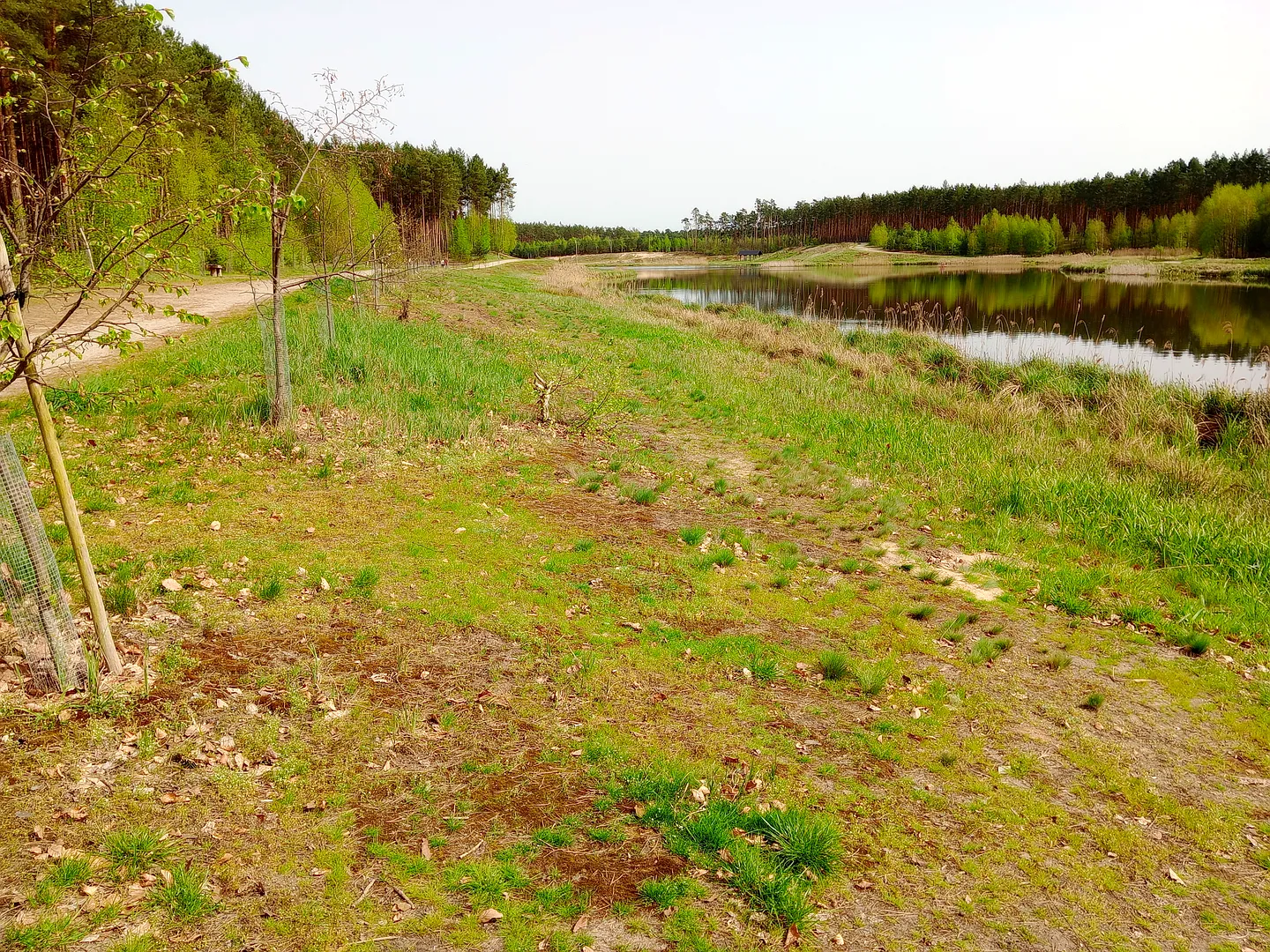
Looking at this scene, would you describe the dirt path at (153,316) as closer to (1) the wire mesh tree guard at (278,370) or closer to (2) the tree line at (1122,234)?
(1) the wire mesh tree guard at (278,370)

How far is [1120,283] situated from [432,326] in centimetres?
5955

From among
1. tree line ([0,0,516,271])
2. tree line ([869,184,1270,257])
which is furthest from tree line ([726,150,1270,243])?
tree line ([0,0,516,271])

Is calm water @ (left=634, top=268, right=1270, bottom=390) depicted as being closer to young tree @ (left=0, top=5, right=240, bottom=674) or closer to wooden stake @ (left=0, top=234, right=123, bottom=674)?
young tree @ (left=0, top=5, right=240, bottom=674)

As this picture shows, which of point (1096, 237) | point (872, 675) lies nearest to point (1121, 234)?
point (1096, 237)

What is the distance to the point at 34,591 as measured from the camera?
16.0ft

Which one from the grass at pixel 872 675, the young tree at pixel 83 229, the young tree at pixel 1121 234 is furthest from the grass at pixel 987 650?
the young tree at pixel 1121 234

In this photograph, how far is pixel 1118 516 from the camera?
1019cm

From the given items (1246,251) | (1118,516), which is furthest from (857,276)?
(1118,516)

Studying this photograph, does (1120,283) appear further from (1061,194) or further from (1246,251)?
(1061,194)

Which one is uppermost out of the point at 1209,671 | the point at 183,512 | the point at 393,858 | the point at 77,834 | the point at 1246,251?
the point at 1246,251

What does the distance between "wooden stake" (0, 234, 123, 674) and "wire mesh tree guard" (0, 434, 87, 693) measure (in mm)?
196

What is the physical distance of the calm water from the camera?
24.2m

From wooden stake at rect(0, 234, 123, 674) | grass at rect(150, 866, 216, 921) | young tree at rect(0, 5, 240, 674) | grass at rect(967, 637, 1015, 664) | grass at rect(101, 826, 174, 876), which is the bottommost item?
grass at rect(967, 637, 1015, 664)

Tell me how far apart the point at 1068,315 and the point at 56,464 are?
44077 millimetres
